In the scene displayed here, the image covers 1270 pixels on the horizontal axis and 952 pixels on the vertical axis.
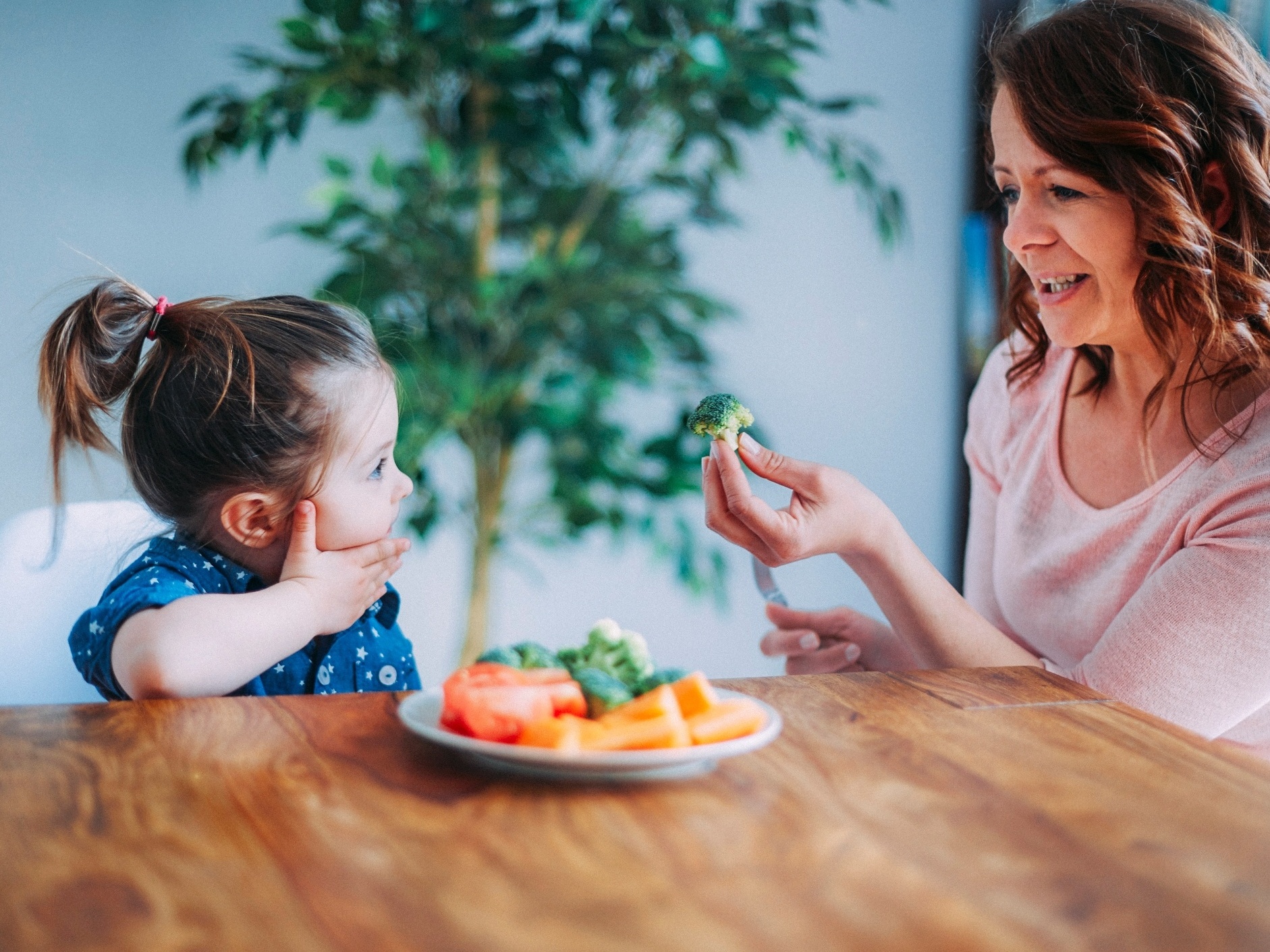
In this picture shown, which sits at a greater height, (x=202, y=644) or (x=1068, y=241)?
(x=1068, y=241)

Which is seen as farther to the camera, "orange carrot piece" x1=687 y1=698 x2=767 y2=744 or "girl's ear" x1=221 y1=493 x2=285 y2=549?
"girl's ear" x1=221 y1=493 x2=285 y2=549

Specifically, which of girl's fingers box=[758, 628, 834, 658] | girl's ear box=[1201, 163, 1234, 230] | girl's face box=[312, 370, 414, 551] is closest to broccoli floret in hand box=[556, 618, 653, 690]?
girl's face box=[312, 370, 414, 551]

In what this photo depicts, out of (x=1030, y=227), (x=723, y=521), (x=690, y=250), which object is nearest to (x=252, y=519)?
(x=723, y=521)

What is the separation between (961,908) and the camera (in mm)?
534

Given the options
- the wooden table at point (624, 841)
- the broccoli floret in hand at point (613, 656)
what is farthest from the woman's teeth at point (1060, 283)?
the broccoli floret in hand at point (613, 656)

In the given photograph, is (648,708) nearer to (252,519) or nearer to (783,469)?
(783,469)

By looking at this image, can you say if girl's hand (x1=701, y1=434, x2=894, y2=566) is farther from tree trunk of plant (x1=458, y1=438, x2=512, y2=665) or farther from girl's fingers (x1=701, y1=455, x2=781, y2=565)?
tree trunk of plant (x1=458, y1=438, x2=512, y2=665)

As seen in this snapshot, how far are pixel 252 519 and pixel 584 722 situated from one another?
642 millimetres

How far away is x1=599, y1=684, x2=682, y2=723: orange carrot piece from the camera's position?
0.70 meters

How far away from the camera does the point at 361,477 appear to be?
1227 mm

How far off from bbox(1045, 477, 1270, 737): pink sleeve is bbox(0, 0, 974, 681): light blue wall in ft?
5.61

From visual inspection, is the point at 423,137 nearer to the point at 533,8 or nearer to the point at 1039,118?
the point at 533,8

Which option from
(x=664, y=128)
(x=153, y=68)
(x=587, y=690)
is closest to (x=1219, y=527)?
(x=587, y=690)

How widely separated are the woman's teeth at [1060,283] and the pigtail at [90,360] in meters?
1.04
